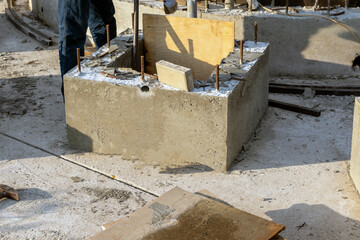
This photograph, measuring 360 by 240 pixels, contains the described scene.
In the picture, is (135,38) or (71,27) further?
(71,27)

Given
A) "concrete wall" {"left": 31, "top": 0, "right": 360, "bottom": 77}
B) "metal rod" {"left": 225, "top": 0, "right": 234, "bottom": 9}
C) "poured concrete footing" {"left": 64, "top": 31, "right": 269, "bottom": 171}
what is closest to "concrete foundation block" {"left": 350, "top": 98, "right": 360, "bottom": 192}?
"poured concrete footing" {"left": 64, "top": 31, "right": 269, "bottom": 171}

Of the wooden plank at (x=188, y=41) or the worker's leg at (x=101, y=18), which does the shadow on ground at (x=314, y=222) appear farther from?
the worker's leg at (x=101, y=18)

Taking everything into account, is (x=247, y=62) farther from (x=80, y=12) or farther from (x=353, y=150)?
(x=80, y=12)

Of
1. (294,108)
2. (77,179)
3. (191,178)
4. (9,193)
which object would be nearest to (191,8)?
(294,108)

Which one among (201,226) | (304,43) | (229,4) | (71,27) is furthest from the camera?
(229,4)

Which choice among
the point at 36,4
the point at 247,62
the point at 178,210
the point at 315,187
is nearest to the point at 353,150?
the point at 315,187

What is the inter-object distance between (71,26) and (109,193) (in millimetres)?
2158

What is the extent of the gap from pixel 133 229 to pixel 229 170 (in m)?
1.55

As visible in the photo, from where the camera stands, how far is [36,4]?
10.1m

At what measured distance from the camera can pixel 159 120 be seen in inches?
216

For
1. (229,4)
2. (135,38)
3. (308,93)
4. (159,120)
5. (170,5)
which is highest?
(170,5)

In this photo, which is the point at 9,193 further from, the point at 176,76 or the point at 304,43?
the point at 304,43

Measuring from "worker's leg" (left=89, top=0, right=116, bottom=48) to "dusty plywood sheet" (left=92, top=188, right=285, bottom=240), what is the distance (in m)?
3.08

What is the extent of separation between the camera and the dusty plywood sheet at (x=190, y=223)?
412 cm
